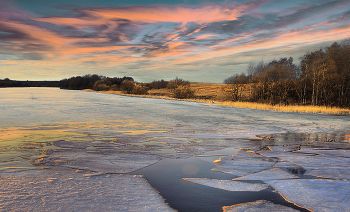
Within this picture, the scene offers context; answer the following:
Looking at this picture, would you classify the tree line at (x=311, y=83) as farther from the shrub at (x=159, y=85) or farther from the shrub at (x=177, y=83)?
the shrub at (x=159, y=85)

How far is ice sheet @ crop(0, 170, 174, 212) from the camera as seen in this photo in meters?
3.07

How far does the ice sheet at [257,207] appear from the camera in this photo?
306 cm

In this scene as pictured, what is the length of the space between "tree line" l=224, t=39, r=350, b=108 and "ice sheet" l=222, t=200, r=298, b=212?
24.4 metres

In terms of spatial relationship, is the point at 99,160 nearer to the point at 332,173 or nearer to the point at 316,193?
the point at 316,193

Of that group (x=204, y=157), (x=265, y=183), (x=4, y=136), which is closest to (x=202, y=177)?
(x=265, y=183)

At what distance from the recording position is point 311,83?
106 feet

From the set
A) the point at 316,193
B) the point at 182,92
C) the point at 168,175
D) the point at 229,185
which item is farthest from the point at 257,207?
the point at 182,92

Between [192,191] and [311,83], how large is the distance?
33.7m

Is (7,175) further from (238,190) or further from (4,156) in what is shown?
(238,190)

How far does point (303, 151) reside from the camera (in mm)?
6484

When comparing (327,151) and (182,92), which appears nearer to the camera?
(327,151)

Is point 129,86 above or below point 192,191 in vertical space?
above

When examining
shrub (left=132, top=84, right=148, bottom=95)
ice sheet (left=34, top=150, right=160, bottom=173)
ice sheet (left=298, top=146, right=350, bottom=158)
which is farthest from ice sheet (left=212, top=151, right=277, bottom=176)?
shrub (left=132, top=84, right=148, bottom=95)

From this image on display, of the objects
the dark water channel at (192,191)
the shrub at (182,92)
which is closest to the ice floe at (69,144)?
the dark water channel at (192,191)
